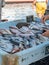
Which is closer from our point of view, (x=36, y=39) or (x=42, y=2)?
(x=36, y=39)

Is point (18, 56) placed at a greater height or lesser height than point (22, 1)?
greater

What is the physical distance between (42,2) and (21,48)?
525 cm

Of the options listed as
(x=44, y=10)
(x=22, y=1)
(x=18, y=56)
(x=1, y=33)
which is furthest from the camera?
(x=22, y=1)

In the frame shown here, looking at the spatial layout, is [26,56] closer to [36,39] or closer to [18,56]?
[18,56]

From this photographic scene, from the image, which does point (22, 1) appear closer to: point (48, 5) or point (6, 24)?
point (48, 5)

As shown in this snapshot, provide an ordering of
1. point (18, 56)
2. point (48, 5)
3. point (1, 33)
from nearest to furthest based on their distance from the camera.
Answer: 1. point (18, 56)
2. point (1, 33)
3. point (48, 5)

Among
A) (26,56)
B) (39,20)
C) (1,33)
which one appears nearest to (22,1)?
(39,20)

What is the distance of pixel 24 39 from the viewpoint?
2.66 m

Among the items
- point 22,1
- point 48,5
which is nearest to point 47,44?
point 48,5

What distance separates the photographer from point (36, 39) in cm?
272

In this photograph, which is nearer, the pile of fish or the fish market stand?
the fish market stand

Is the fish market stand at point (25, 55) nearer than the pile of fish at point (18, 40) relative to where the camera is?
Yes

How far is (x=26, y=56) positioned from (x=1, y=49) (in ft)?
0.99

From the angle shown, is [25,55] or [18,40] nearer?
[25,55]
